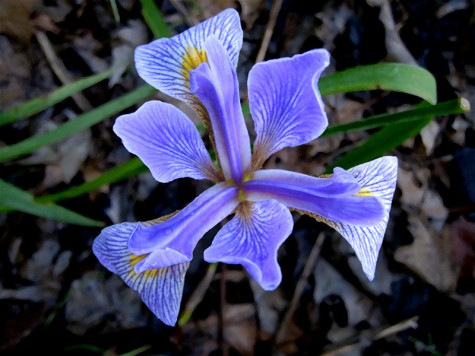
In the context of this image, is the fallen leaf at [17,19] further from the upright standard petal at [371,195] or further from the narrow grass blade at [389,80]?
the upright standard petal at [371,195]

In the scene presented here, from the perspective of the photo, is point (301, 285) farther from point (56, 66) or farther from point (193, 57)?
point (56, 66)

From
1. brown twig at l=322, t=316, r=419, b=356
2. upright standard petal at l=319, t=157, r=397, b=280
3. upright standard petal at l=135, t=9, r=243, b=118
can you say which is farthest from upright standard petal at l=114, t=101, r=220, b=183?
brown twig at l=322, t=316, r=419, b=356

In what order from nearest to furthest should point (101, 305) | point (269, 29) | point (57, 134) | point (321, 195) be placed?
point (321, 195) → point (57, 134) → point (101, 305) → point (269, 29)

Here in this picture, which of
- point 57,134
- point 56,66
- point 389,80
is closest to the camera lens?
point 389,80

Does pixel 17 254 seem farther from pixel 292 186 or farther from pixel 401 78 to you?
pixel 401 78

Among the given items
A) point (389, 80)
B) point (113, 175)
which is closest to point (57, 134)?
point (113, 175)

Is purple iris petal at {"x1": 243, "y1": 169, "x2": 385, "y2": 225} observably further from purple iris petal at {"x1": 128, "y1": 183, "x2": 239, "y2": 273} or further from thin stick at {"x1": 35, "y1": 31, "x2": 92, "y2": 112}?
thin stick at {"x1": 35, "y1": 31, "x2": 92, "y2": 112}

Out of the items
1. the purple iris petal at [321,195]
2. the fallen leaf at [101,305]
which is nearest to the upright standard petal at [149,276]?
the purple iris petal at [321,195]
